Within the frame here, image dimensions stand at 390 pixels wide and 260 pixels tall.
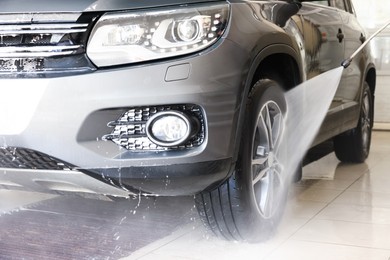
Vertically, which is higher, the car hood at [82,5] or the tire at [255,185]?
the car hood at [82,5]

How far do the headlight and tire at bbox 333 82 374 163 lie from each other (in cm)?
270

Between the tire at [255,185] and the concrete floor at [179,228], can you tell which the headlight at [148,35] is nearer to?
the tire at [255,185]

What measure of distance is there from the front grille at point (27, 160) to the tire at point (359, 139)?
300 cm

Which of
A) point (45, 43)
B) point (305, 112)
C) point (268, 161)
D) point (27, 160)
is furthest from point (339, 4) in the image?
point (27, 160)

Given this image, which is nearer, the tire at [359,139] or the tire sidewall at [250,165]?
the tire sidewall at [250,165]

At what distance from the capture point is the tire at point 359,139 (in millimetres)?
4750

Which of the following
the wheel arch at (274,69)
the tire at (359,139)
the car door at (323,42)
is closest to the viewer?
the wheel arch at (274,69)

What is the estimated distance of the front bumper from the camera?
220 centimetres

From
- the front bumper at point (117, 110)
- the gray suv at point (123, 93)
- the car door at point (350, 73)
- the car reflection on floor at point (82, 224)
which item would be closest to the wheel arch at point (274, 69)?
the gray suv at point (123, 93)

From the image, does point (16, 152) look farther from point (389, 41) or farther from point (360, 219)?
point (389, 41)

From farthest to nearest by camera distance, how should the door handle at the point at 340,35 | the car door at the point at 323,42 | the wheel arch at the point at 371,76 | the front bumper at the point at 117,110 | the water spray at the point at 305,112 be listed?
1. the wheel arch at the point at 371,76
2. the door handle at the point at 340,35
3. the car door at the point at 323,42
4. the water spray at the point at 305,112
5. the front bumper at the point at 117,110

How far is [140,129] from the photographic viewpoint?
7.43ft

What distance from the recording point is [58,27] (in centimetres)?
225

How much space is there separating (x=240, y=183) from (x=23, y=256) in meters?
1.09
